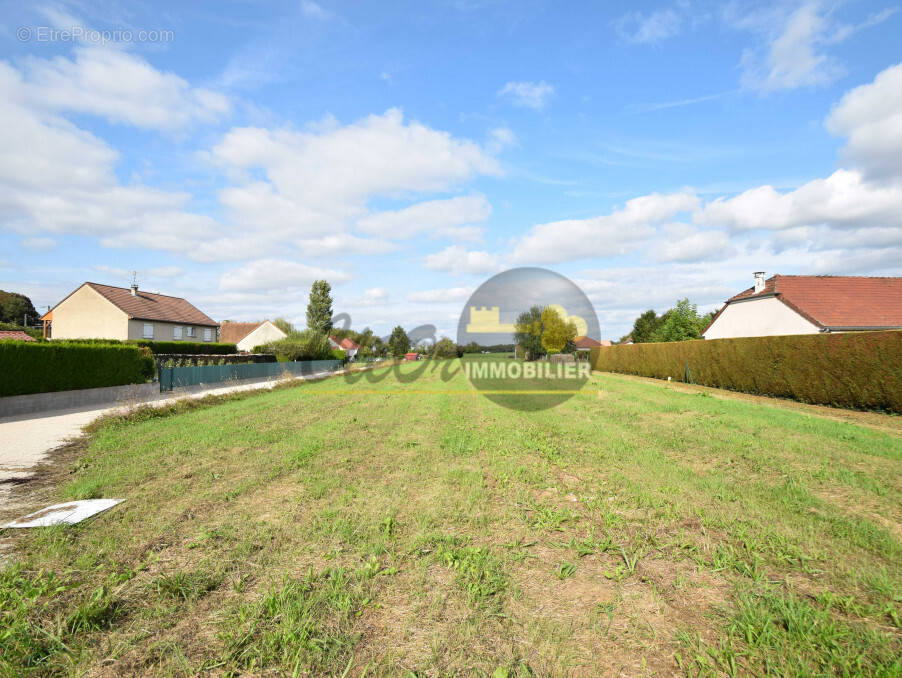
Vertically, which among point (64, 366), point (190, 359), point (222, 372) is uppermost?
point (190, 359)

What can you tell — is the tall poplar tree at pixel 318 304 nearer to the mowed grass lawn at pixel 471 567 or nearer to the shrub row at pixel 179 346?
the shrub row at pixel 179 346

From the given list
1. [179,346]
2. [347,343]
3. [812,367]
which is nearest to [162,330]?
[179,346]

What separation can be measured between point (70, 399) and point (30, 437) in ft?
22.0

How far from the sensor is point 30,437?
368 inches

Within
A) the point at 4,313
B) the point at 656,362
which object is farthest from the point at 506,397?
the point at 4,313

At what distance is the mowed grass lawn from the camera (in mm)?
2428

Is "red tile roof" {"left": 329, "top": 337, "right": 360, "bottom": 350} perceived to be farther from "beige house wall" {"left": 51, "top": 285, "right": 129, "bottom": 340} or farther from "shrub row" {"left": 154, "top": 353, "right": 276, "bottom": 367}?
"shrub row" {"left": 154, "top": 353, "right": 276, "bottom": 367}

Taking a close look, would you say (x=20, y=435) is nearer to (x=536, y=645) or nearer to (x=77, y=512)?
(x=77, y=512)

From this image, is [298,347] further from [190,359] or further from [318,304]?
[318,304]

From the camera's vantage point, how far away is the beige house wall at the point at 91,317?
113ft

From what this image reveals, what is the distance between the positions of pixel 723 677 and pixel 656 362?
2774 centimetres

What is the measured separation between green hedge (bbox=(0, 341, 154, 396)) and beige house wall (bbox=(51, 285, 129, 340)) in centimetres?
2010

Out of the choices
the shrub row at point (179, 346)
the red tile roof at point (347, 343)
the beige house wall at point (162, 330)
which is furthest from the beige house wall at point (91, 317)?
the red tile roof at point (347, 343)

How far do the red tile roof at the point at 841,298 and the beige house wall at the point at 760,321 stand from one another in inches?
20.0
